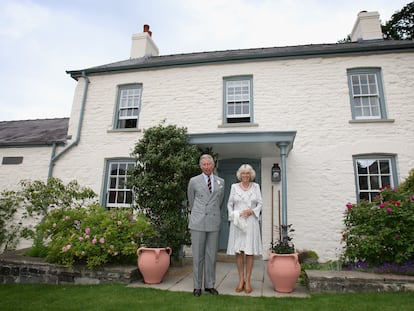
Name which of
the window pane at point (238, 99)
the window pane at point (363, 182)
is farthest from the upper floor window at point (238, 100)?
the window pane at point (363, 182)

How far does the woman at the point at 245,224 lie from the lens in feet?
12.8

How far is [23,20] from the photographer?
24.9 ft

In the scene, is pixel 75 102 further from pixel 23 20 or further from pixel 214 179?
pixel 214 179

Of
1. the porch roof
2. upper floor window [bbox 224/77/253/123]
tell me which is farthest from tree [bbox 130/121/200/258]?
upper floor window [bbox 224/77/253/123]

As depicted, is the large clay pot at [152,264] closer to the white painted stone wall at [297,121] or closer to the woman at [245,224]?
the woman at [245,224]

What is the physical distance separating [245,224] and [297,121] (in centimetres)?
459

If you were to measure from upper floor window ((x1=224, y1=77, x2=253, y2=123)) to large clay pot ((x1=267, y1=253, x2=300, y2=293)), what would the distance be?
4.55 m

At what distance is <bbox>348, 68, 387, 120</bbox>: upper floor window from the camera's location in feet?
24.1

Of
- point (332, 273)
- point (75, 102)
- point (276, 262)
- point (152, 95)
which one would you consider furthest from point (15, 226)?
point (332, 273)

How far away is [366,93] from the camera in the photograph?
24.6ft

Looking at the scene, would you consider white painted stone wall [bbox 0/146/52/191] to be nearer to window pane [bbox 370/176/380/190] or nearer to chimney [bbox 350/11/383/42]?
→ window pane [bbox 370/176/380/190]

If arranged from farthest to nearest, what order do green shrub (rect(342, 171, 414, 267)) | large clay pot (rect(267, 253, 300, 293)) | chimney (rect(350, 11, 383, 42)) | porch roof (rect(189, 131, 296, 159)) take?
chimney (rect(350, 11, 383, 42))
porch roof (rect(189, 131, 296, 159))
green shrub (rect(342, 171, 414, 267))
large clay pot (rect(267, 253, 300, 293))

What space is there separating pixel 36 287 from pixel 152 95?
20.1 ft

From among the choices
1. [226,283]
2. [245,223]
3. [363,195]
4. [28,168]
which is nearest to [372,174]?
[363,195]
